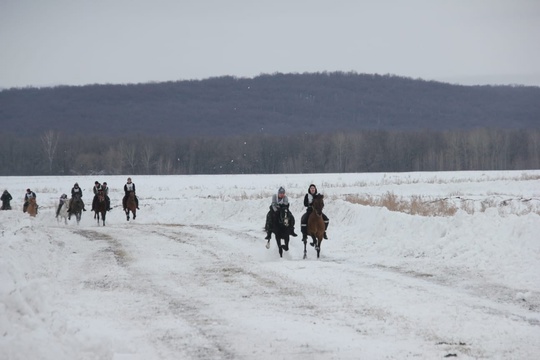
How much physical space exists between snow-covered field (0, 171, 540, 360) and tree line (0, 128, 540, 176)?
120862 mm

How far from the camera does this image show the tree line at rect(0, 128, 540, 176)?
145375mm

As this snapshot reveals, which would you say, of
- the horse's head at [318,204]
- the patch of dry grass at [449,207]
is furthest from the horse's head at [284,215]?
the patch of dry grass at [449,207]

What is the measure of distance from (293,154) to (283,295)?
146260 mm

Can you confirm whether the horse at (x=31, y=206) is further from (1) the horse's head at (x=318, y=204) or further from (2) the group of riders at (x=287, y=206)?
(1) the horse's head at (x=318, y=204)

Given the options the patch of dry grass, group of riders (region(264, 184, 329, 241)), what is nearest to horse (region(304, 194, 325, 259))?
group of riders (region(264, 184, 329, 241))

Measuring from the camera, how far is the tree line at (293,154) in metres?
145

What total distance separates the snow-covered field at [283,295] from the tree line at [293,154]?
121 m

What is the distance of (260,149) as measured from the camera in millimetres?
160500

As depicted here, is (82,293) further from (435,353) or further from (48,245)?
(48,245)

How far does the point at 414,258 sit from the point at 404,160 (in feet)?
442

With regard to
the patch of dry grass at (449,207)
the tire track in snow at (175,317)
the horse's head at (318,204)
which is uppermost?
the horse's head at (318,204)

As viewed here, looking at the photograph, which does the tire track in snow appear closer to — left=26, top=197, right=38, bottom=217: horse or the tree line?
left=26, top=197, right=38, bottom=217: horse

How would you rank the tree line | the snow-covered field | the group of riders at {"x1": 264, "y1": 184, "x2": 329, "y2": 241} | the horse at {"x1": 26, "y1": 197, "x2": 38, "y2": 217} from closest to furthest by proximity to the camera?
the snow-covered field < the group of riders at {"x1": 264, "y1": 184, "x2": 329, "y2": 241} < the horse at {"x1": 26, "y1": 197, "x2": 38, "y2": 217} < the tree line

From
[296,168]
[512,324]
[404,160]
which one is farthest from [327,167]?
[512,324]
